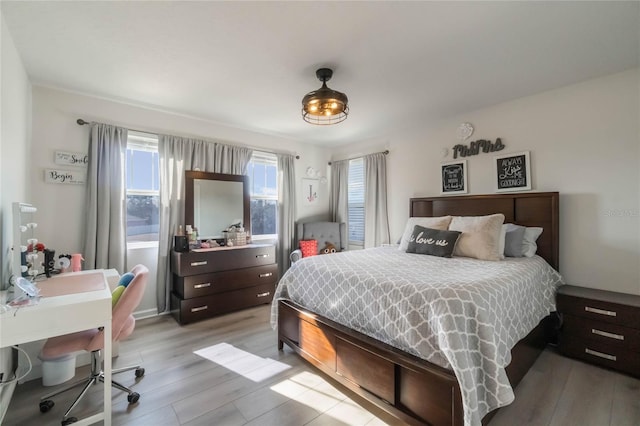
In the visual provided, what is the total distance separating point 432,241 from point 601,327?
1.42 m

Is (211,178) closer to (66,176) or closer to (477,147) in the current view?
(66,176)

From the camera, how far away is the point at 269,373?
7.07 ft

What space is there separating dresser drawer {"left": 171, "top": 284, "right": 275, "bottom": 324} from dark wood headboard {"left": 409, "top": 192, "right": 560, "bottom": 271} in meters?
2.63

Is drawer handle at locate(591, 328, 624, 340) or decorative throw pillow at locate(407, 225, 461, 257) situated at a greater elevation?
decorative throw pillow at locate(407, 225, 461, 257)

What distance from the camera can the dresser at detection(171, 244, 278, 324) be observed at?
3188 mm

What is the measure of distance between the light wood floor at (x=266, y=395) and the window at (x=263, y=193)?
6.80 ft

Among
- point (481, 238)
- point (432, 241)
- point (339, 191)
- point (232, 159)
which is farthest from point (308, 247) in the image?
point (481, 238)

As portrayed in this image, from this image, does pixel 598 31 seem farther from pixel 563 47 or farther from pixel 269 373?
pixel 269 373

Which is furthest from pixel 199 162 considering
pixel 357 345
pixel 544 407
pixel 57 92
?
pixel 544 407

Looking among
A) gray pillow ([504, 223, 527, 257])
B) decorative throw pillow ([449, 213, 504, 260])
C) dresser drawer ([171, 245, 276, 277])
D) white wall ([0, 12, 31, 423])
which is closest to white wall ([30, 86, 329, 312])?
white wall ([0, 12, 31, 423])

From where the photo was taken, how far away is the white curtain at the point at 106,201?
2885mm

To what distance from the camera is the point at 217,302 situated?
338 centimetres

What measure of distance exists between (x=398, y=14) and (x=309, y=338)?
237 cm

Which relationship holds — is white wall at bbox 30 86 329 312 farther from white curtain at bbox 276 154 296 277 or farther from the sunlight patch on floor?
white curtain at bbox 276 154 296 277
